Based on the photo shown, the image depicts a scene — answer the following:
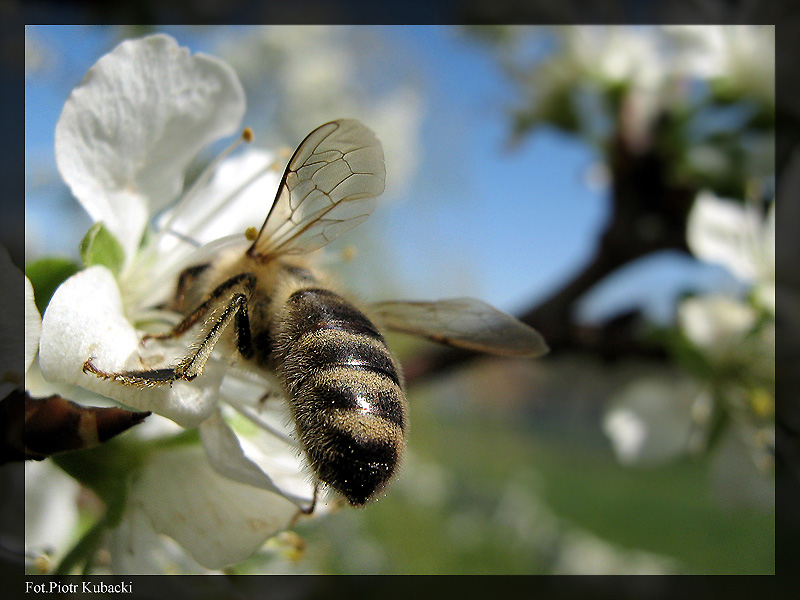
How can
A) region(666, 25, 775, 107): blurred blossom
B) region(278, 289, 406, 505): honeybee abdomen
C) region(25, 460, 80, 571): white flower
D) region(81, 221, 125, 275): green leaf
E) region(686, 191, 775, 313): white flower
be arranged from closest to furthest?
region(278, 289, 406, 505): honeybee abdomen → region(81, 221, 125, 275): green leaf → region(25, 460, 80, 571): white flower → region(686, 191, 775, 313): white flower → region(666, 25, 775, 107): blurred blossom

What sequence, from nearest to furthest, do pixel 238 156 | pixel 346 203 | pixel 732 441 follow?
1. pixel 346 203
2. pixel 238 156
3. pixel 732 441

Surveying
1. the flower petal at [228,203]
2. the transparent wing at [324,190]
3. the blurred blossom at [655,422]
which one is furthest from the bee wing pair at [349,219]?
the blurred blossom at [655,422]

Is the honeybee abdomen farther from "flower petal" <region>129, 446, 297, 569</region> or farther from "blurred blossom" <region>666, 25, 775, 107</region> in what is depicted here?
"blurred blossom" <region>666, 25, 775, 107</region>

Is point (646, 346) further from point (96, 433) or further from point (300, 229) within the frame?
point (96, 433)

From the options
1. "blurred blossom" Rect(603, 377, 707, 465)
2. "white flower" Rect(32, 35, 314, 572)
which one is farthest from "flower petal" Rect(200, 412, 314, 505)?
"blurred blossom" Rect(603, 377, 707, 465)

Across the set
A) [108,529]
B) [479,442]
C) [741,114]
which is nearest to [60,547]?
[108,529]
